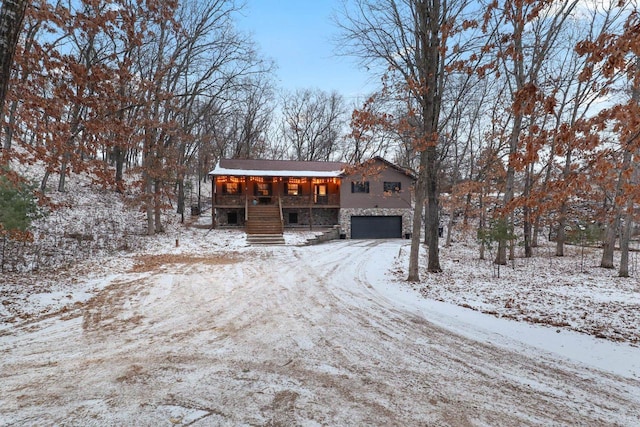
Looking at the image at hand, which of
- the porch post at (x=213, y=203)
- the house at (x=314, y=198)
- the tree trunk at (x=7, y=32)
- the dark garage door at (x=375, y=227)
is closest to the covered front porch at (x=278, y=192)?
the house at (x=314, y=198)

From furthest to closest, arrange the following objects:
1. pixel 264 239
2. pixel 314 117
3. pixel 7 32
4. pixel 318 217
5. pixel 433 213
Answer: pixel 314 117 → pixel 318 217 → pixel 264 239 → pixel 433 213 → pixel 7 32

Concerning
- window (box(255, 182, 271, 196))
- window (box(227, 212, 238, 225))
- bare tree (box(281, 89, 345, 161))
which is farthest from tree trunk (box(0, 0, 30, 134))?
bare tree (box(281, 89, 345, 161))

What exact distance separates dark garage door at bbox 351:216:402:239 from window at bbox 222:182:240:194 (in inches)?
355

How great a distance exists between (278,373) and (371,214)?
20643 mm

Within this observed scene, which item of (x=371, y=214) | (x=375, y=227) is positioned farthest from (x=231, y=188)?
(x=375, y=227)

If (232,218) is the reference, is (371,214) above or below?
above

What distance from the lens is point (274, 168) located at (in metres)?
24.2

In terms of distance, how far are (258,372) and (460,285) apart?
22.7ft

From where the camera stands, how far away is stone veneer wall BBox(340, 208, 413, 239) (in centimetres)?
2344

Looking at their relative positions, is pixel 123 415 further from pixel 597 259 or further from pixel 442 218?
pixel 442 218

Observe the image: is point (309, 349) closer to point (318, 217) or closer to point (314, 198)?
point (314, 198)

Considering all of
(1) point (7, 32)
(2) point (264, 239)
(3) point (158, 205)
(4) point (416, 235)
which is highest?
(1) point (7, 32)

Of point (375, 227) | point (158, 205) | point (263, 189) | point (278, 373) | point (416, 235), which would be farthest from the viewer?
point (263, 189)

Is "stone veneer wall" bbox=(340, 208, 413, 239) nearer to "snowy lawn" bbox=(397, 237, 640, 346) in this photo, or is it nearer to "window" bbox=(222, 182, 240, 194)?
"window" bbox=(222, 182, 240, 194)
